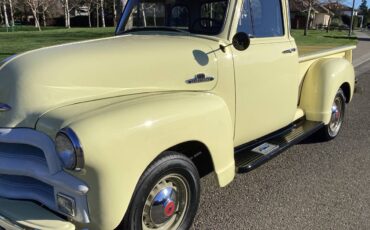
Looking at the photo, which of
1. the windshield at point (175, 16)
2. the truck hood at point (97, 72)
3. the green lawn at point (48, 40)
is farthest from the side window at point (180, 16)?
the green lawn at point (48, 40)

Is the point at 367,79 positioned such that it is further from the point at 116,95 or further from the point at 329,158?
the point at 116,95

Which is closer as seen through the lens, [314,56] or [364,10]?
[314,56]

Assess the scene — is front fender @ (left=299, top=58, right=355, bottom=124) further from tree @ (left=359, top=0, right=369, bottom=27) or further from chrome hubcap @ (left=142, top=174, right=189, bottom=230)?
tree @ (left=359, top=0, right=369, bottom=27)

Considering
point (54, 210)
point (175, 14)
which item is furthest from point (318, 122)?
point (54, 210)

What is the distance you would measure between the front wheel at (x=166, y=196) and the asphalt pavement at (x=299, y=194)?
352mm

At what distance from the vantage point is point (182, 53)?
3287mm

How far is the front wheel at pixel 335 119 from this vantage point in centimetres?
544

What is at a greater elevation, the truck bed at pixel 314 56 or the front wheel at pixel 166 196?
the truck bed at pixel 314 56

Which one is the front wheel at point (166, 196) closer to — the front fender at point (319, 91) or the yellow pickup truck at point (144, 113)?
the yellow pickup truck at point (144, 113)

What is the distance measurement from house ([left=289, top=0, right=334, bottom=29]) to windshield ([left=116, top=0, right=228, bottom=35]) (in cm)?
301

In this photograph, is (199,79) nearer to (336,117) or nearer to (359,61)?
(336,117)

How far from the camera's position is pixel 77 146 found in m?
2.34

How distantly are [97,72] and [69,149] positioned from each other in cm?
71

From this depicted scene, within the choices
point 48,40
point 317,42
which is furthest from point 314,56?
point 317,42
